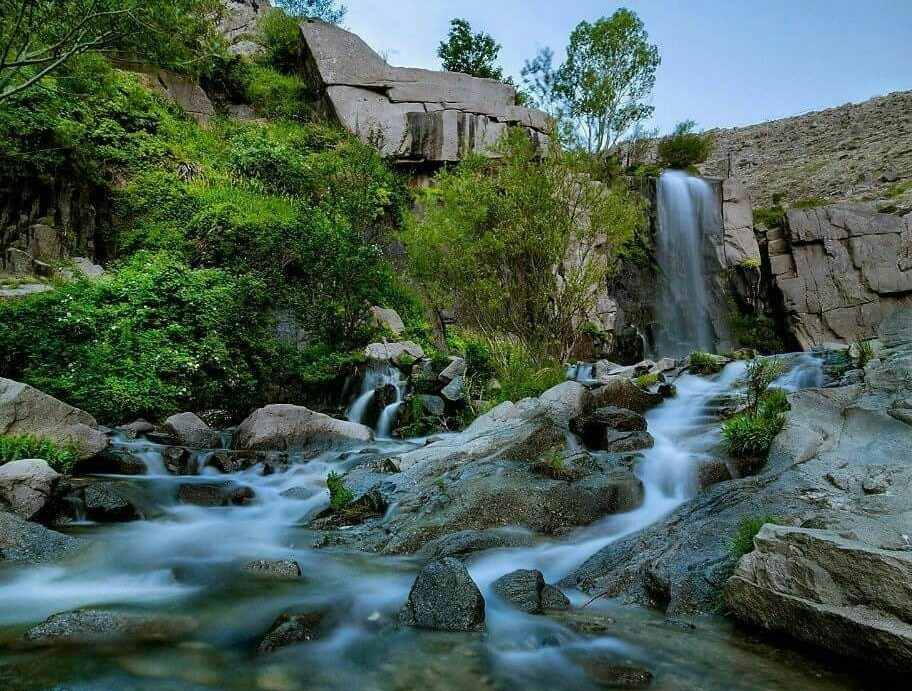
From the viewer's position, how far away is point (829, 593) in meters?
3.19

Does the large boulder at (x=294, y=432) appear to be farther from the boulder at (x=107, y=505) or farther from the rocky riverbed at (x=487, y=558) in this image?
the boulder at (x=107, y=505)

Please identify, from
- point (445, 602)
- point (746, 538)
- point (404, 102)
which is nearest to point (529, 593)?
point (445, 602)

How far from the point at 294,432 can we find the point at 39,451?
3.79m

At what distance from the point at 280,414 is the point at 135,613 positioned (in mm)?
6583

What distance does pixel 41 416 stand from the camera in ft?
24.2

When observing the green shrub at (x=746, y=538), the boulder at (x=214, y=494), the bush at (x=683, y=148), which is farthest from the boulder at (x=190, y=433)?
the bush at (x=683, y=148)

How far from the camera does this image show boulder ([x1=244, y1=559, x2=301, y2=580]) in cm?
468

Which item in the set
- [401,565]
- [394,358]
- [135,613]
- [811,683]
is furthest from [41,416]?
[811,683]

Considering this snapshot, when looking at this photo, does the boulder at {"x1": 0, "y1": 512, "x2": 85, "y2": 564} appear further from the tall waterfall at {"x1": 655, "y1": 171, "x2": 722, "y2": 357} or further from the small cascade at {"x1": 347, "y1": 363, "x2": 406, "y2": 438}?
the tall waterfall at {"x1": 655, "y1": 171, "x2": 722, "y2": 357}

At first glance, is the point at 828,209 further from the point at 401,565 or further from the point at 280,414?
the point at 401,565

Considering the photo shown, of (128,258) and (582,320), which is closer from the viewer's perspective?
(582,320)

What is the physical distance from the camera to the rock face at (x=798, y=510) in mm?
3941

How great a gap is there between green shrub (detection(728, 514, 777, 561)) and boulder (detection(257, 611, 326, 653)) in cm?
282

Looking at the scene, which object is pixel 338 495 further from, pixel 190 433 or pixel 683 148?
pixel 683 148
